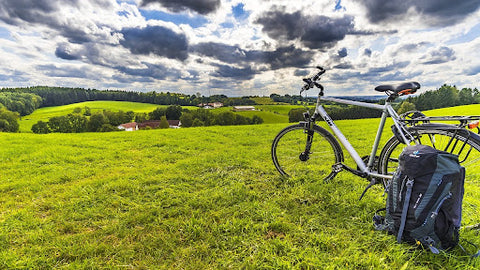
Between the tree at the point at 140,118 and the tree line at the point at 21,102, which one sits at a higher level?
the tree line at the point at 21,102

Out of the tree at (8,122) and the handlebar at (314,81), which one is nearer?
the handlebar at (314,81)

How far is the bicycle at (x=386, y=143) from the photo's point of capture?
2.53m

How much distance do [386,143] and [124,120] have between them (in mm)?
68586

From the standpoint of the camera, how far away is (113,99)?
303ft

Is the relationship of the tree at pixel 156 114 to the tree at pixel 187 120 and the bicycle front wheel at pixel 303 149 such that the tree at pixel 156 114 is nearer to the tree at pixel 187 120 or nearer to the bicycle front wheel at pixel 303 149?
the tree at pixel 187 120

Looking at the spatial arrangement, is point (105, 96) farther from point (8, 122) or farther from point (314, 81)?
point (314, 81)

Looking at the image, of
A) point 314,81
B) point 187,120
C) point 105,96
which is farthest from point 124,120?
point 314,81

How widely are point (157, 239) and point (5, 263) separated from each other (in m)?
1.55

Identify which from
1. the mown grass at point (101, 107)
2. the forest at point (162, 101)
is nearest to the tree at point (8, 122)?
the forest at point (162, 101)

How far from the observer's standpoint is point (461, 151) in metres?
2.47

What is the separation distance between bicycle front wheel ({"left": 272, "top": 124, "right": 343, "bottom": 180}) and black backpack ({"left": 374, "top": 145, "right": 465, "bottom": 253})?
5.29ft

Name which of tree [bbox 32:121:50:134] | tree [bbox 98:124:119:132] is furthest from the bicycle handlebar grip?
tree [bbox 32:121:50:134]

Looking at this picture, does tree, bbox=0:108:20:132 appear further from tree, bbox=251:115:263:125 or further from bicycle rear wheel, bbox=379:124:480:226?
bicycle rear wheel, bbox=379:124:480:226

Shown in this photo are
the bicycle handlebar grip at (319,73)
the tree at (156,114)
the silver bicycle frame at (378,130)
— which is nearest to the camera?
the silver bicycle frame at (378,130)
